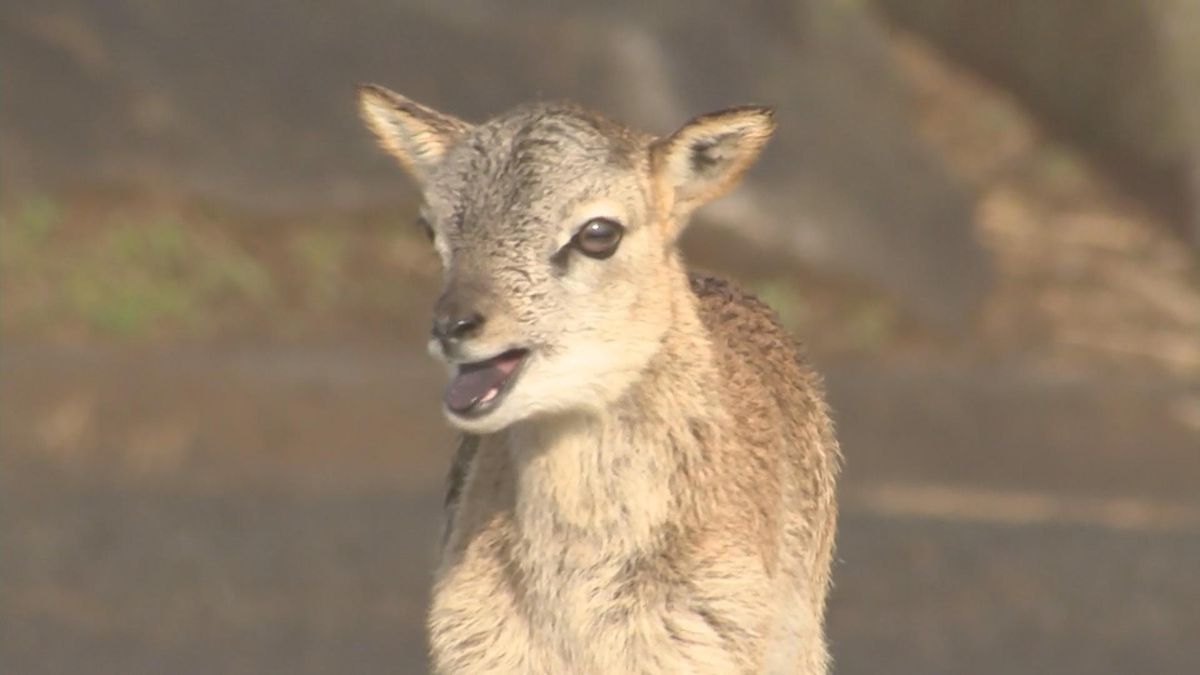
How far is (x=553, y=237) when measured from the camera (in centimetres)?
657

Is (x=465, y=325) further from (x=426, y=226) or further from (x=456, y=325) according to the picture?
(x=426, y=226)

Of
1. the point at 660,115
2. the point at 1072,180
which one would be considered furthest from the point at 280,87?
the point at 1072,180

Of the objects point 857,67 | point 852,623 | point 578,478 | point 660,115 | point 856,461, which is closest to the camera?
point 578,478

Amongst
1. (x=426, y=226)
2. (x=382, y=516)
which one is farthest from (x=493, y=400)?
(x=382, y=516)

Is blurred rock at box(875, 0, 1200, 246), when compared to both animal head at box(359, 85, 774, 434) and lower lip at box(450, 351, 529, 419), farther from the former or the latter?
lower lip at box(450, 351, 529, 419)

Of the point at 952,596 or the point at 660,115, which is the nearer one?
the point at 952,596

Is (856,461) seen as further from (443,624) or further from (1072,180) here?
(443,624)

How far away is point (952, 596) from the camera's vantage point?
13016 mm

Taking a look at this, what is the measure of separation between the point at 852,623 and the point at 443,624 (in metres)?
6.10

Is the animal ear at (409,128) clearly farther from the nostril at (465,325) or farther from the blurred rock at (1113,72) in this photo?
the blurred rock at (1113,72)

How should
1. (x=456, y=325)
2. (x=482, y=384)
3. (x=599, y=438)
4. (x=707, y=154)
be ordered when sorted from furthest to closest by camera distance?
1. (x=707, y=154)
2. (x=599, y=438)
3. (x=482, y=384)
4. (x=456, y=325)

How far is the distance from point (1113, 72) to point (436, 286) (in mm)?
5149

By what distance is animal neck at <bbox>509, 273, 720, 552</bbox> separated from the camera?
6.75 m

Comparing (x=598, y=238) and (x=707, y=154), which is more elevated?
(x=707, y=154)
